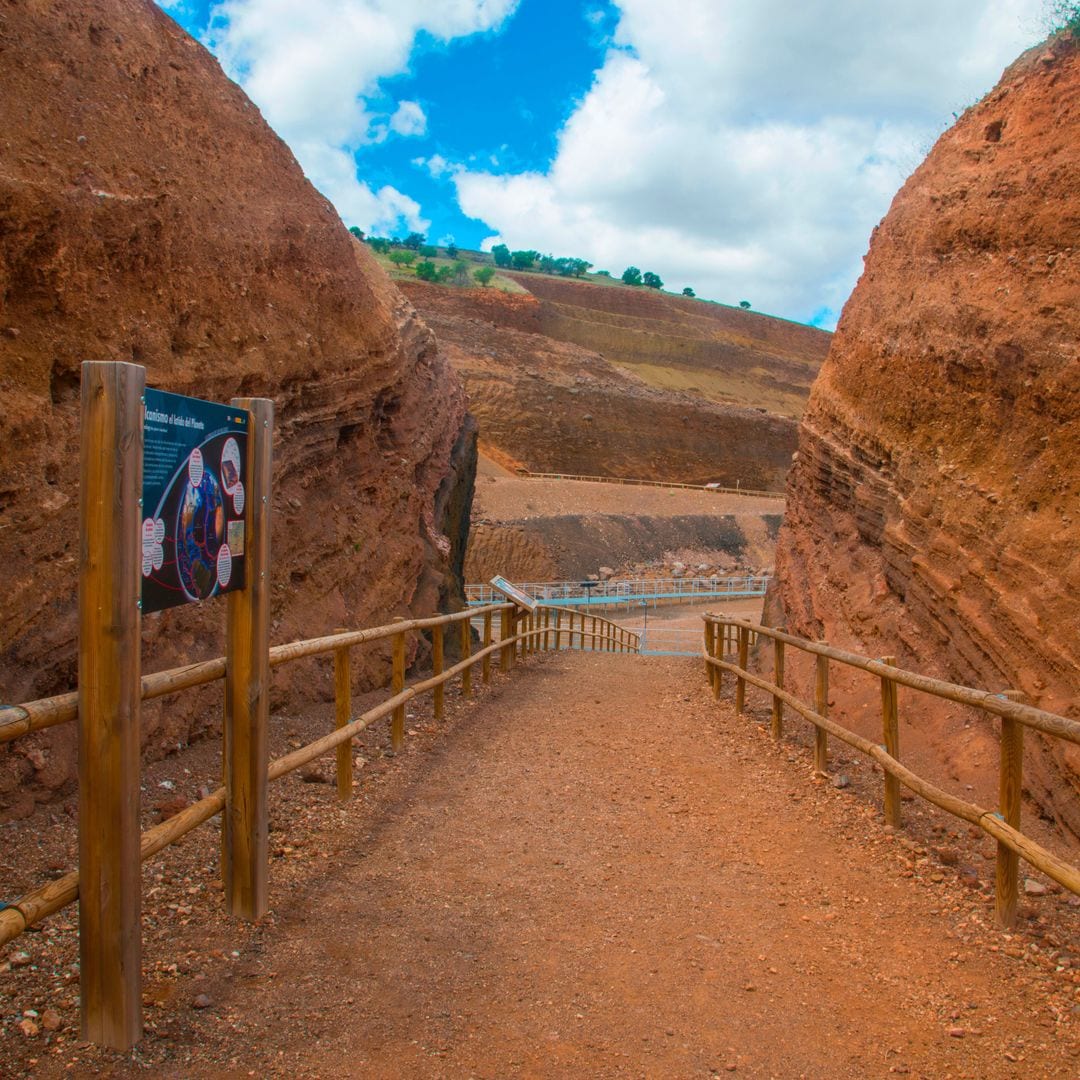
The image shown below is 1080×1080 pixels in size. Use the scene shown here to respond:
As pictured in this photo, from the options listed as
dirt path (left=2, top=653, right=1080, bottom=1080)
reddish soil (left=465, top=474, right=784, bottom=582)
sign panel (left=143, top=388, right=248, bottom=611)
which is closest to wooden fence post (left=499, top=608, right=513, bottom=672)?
dirt path (left=2, top=653, right=1080, bottom=1080)

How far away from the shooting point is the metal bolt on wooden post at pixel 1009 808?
414 centimetres

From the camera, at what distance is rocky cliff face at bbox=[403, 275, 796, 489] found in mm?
52688

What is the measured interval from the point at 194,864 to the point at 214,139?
5.71 metres

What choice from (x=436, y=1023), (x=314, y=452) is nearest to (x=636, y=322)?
(x=314, y=452)

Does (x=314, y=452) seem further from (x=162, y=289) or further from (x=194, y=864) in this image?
(x=194, y=864)

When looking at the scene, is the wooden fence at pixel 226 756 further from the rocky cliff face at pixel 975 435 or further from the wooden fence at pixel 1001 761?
the rocky cliff face at pixel 975 435

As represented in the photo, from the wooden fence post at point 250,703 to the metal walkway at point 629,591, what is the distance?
22.0 metres

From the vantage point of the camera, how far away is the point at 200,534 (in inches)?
131

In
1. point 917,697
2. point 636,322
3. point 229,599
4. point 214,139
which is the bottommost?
point 917,697

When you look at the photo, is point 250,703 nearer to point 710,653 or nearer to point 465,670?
point 465,670

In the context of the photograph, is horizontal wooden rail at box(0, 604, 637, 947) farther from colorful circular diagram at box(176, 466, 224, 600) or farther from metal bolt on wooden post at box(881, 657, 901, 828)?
metal bolt on wooden post at box(881, 657, 901, 828)

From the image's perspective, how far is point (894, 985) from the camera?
143 inches

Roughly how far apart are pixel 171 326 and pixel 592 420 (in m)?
49.3

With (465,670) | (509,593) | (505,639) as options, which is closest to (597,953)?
(465,670)
